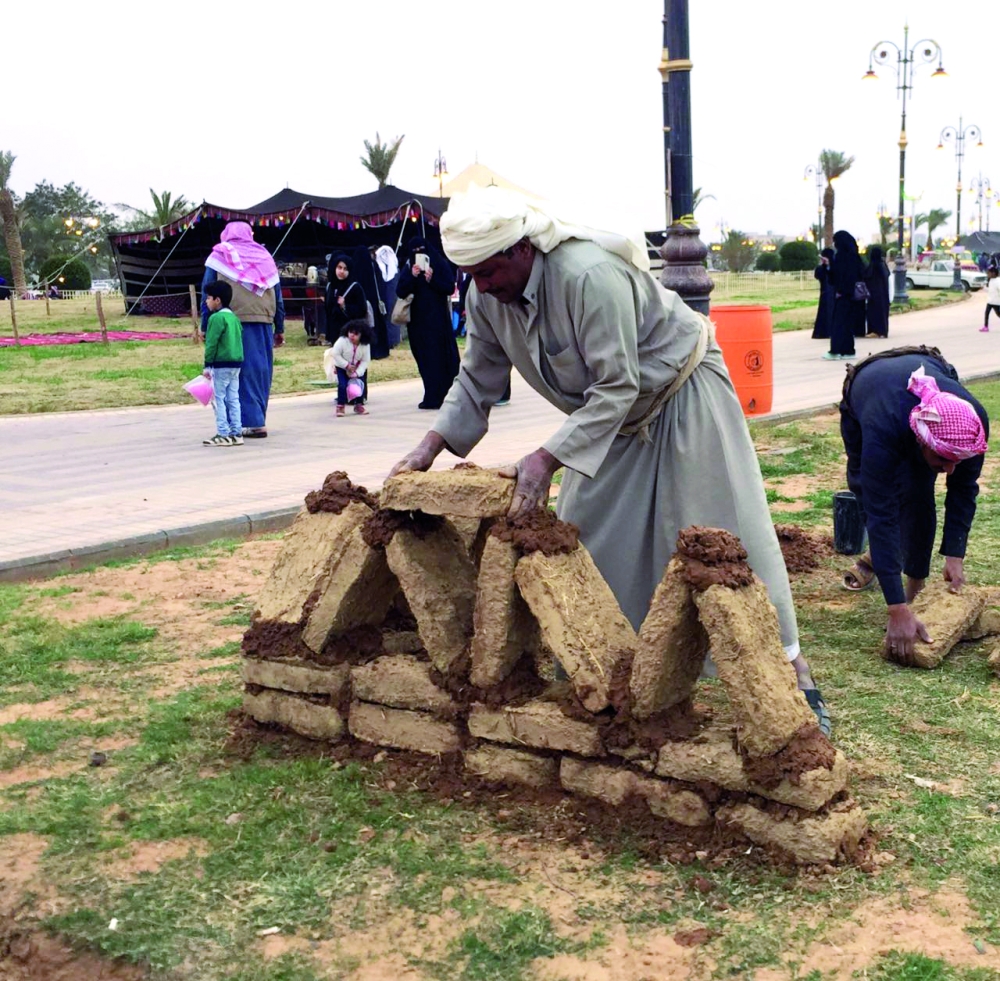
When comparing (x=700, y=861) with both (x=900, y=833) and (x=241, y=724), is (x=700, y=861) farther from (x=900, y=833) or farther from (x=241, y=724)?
(x=241, y=724)

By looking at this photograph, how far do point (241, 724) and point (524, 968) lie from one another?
1.70 m

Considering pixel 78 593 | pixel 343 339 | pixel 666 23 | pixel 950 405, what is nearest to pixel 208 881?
pixel 950 405

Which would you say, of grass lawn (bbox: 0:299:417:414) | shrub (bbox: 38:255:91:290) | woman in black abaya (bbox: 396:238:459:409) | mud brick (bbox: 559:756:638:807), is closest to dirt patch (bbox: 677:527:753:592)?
mud brick (bbox: 559:756:638:807)

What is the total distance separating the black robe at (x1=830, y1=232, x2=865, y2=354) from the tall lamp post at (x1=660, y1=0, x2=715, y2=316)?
962cm

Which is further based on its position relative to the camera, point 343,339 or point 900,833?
point 343,339

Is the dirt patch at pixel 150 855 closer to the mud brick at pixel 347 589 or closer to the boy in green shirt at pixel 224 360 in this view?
the mud brick at pixel 347 589

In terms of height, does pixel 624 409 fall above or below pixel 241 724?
above

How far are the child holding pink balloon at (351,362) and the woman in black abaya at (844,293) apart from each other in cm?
781

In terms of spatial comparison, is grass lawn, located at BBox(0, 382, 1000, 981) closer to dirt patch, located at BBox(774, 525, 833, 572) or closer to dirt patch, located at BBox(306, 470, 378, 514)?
dirt patch, located at BBox(306, 470, 378, 514)

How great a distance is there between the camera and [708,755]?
10.3ft

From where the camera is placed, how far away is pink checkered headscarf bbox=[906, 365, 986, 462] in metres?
4.18

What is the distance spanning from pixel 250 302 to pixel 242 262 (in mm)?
364

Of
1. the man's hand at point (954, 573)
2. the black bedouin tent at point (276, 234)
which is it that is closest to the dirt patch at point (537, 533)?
the man's hand at point (954, 573)

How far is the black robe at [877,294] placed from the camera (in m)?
20.3
